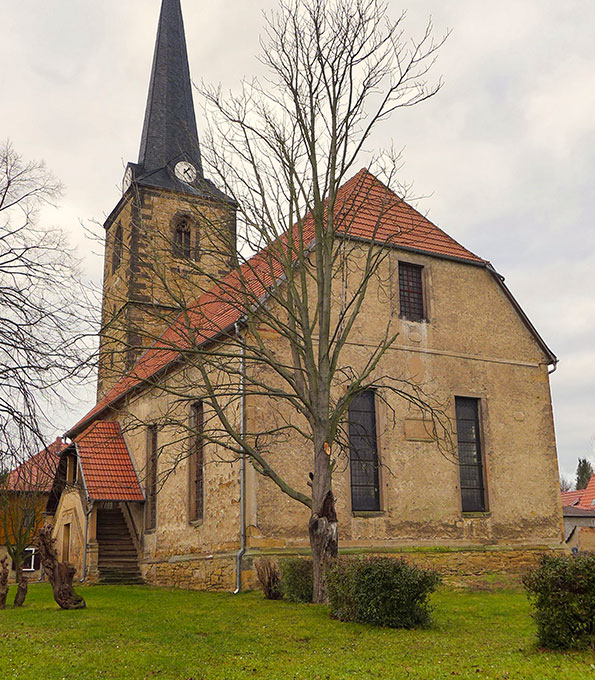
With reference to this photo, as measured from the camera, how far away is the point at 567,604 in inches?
322

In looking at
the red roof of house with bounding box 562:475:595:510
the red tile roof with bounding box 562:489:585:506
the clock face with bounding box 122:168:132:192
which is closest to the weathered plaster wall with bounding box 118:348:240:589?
the clock face with bounding box 122:168:132:192

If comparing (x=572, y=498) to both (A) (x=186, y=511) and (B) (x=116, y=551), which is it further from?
(A) (x=186, y=511)

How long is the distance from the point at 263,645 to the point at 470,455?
10662 mm

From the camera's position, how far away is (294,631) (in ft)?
33.8

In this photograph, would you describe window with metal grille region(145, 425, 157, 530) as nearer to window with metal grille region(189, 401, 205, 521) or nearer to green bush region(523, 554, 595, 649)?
window with metal grille region(189, 401, 205, 521)

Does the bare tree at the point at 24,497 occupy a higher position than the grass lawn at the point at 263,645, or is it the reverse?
the bare tree at the point at 24,497

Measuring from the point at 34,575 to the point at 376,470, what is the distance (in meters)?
19.5

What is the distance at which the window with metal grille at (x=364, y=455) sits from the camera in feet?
55.6

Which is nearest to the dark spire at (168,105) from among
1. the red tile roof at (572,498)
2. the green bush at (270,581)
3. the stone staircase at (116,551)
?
the stone staircase at (116,551)

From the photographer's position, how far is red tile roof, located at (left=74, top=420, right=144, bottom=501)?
70.0 feet

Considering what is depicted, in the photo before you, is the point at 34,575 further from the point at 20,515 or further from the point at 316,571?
the point at 316,571

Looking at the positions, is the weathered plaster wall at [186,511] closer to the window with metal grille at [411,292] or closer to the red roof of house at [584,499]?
the window with metal grille at [411,292]

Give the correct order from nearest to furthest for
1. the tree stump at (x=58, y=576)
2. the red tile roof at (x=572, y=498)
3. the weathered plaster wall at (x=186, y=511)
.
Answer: the tree stump at (x=58, y=576) < the weathered plaster wall at (x=186, y=511) < the red tile roof at (x=572, y=498)

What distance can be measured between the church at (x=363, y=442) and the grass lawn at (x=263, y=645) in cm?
290
